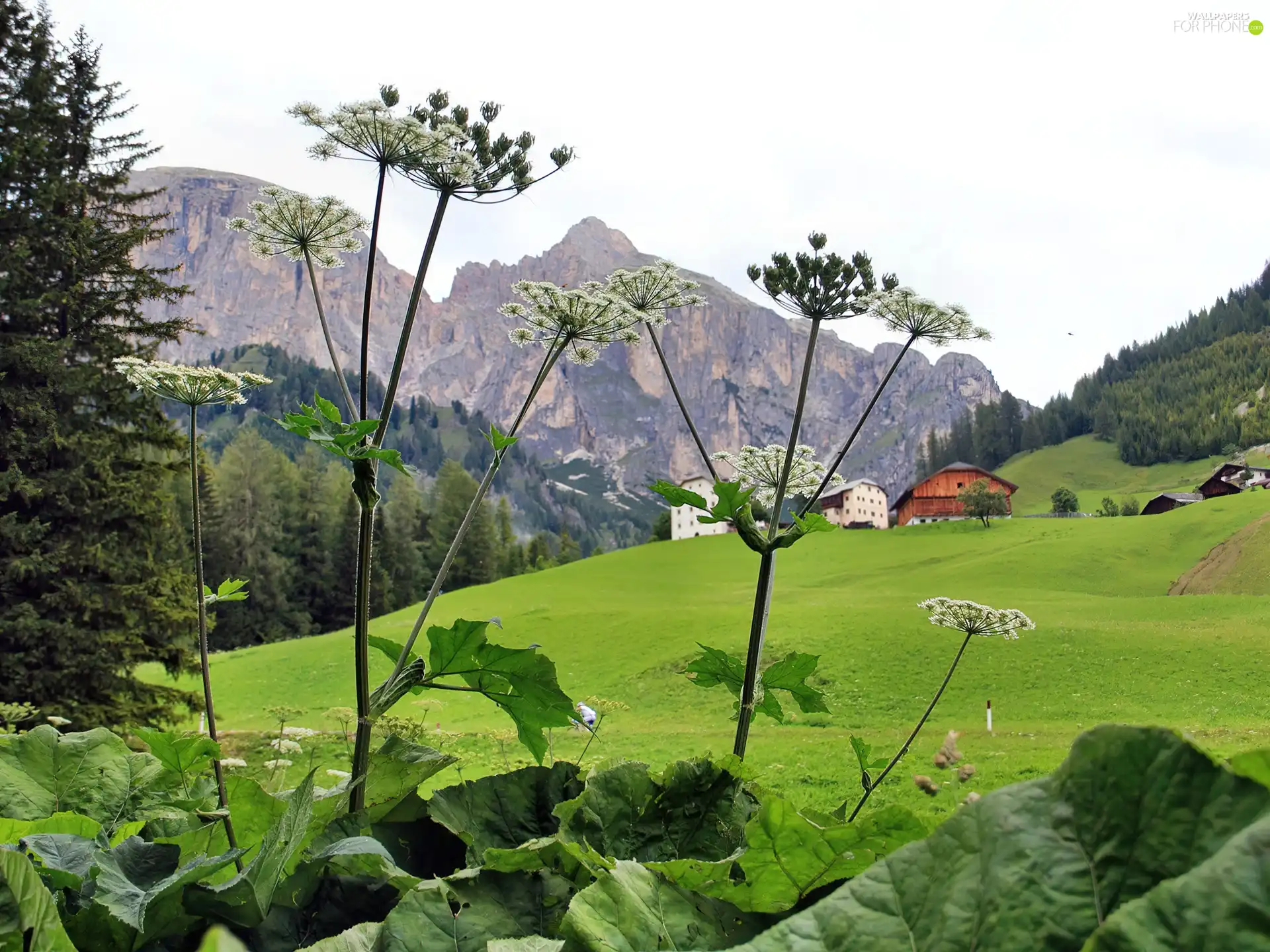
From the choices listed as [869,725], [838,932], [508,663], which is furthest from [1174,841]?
[869,725]

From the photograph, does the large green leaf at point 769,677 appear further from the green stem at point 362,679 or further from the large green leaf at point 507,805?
the green stem at point 362,679

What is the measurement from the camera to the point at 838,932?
0.58 m

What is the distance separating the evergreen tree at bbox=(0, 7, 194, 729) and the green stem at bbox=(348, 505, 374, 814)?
59.9 ft

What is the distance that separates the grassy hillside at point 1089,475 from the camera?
11500cm

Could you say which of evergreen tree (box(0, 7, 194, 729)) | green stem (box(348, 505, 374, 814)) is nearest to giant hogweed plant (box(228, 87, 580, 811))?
green stem (box(348, 505, 374, 814))

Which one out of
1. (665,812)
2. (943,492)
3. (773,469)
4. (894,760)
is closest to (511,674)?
(665,812)

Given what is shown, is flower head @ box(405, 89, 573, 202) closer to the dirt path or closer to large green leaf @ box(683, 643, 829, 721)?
large green leaf @ box(683, 643, 829, 721)

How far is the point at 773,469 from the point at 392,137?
2074mm

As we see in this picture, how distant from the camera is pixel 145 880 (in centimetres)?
100

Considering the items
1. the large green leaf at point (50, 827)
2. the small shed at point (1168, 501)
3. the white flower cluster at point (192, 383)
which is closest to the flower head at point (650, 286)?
the white flower cluster at point (192, 383)

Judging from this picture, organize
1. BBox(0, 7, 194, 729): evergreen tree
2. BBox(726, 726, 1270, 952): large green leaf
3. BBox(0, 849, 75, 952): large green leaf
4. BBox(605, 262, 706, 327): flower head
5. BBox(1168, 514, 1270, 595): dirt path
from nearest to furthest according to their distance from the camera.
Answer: BBox(726, 726, 1270, 952): large green leaf < BBox(0, 849, 75, 952): large green leaf < BBox(605, 262, 706, 327): flower head < BBox(0, 7, 194, 729): evergreen tree < BBox(1168, 514, 1270, 595): dirt path

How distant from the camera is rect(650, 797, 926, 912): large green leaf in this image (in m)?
0.90

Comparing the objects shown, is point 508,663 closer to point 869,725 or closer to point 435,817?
point 435,817

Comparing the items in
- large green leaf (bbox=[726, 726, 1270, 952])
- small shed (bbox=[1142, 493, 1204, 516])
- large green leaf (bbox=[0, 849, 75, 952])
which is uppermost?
large green leaf (bbox=[726, 726, 1270, 952])
